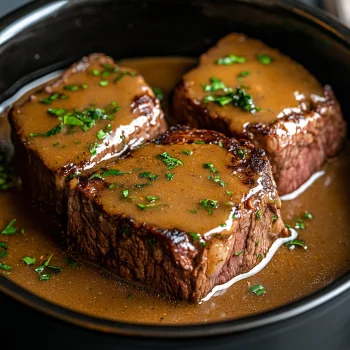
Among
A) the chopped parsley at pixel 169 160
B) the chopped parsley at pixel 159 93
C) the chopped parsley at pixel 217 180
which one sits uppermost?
the chopped parsley at pixel 217 180

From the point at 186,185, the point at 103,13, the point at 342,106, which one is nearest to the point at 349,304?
the point at 186,185

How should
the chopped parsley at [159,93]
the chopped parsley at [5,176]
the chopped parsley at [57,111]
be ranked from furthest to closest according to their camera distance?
the chopped parsley at [159,93] < the chopped parsley at [5,176] < the chopped parsley at [57,111]

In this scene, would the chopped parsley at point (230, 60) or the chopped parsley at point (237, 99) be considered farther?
the chopped parsley at point (230, 60)

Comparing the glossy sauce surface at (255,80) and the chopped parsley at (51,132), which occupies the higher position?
the glossy sauce surface at (255,80)

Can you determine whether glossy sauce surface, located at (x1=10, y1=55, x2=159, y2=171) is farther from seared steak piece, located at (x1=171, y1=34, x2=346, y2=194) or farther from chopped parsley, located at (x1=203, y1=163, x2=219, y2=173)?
chopped parsley, located at (x1=203, y1=163, x2=219, y2=173)

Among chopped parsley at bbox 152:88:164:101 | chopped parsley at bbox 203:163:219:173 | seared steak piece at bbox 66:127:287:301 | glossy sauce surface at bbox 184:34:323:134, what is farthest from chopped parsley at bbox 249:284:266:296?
chopped parsley at bbox 152:88:164:101

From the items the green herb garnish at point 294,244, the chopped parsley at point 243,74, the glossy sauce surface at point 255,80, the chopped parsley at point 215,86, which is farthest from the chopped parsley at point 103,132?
Result: the green herb garnish at point 294,244

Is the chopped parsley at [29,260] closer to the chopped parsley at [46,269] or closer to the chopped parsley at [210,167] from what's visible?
the chopped parsley at [46,269]

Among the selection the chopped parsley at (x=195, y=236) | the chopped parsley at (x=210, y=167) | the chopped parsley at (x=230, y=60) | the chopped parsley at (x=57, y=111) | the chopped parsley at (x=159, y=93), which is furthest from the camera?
the chopped parsley at (x=159, y=93)
